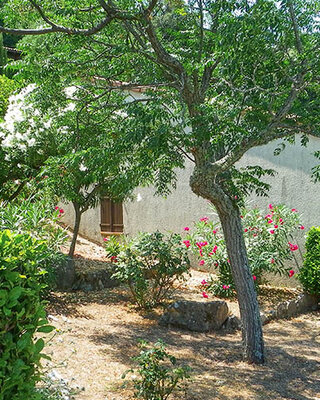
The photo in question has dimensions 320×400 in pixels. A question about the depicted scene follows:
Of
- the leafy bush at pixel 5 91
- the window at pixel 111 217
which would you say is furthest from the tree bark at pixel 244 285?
the window at pixel 111 217

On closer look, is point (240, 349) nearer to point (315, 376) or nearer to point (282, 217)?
point (315, 376)

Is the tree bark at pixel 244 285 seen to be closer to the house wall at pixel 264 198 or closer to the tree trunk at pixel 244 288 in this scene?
the tree trunk at pixel 244 288

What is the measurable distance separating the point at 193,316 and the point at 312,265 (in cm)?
274

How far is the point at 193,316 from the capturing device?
7.45 m

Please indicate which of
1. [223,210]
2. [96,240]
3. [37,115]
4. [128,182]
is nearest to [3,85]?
[37,115]

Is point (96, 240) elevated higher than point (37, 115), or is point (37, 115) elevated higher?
point (37, 115)

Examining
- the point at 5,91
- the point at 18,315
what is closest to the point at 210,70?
the point at 18,315

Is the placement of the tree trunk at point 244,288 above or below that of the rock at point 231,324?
above

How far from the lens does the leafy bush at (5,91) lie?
34.8 feet

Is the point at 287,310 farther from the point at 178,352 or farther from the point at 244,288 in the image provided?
the point at 244,288

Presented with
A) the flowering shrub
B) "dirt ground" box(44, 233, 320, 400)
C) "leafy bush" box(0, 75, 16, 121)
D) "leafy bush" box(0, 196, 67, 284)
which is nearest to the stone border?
"dirt ground" box(44, 233, 320, 400)

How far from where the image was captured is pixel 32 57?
588 centimetres

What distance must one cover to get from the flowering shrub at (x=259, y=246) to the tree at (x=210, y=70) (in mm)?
2732

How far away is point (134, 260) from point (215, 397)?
131 inches
